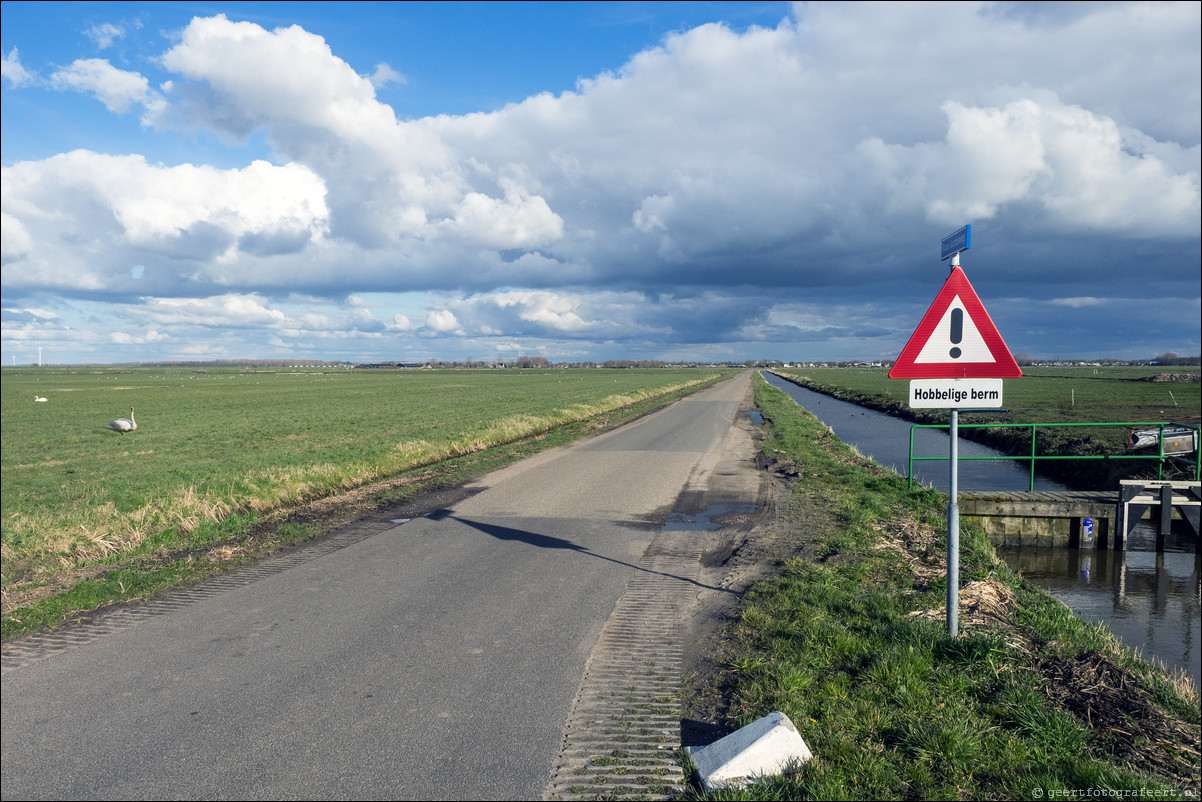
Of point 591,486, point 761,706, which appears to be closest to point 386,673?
point 761,706

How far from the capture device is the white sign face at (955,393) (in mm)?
5293

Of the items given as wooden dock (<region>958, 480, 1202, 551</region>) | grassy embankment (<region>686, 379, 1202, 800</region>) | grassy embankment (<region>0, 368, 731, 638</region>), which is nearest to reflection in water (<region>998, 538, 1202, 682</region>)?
wooden dock (<region>958, 480, 1202, 551</region>)

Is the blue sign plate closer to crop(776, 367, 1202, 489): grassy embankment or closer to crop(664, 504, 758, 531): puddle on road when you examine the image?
crop(776, 367, 1202, 489): grassy embankment

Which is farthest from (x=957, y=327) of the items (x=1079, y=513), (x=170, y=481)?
(x=170, y=481)

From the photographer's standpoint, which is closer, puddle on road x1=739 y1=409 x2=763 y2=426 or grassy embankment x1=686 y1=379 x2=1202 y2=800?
grassy embankment x1=686 y1=379 x2=1202 y2=800

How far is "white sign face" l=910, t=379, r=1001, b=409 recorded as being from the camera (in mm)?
5293

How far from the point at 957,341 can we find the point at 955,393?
1.40 ft

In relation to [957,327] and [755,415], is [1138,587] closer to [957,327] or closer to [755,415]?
[957,327]

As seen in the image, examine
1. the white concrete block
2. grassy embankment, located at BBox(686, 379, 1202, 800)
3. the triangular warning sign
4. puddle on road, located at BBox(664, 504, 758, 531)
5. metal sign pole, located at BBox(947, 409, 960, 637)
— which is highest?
the triangular warning sign

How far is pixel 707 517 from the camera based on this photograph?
12.0 meters

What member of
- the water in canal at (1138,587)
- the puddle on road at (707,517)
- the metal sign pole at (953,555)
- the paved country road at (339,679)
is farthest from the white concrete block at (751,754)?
the puddle on road at (707,517)

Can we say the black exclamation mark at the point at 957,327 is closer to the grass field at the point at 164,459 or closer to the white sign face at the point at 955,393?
the white sign face at the point at 955,393

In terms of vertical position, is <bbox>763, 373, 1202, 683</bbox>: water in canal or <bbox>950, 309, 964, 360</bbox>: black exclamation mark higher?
<bbox>950, 309, 964, 360</bbox>: black exclamation mark

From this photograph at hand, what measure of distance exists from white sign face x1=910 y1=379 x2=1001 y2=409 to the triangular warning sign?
49 mm
